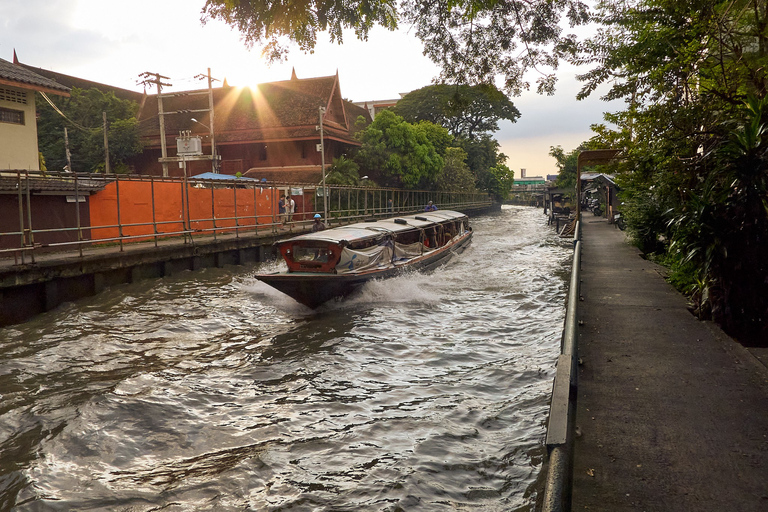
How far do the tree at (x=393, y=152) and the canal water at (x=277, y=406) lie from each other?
94.9ft

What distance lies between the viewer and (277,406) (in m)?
7.04

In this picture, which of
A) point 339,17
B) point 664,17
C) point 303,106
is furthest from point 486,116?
point 339,17

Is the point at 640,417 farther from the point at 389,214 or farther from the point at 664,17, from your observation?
the point at 389,214

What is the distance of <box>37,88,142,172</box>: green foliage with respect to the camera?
3603cm

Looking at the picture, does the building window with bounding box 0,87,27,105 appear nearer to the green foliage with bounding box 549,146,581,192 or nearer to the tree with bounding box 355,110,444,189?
the tree with bounding box 355,110,444,189

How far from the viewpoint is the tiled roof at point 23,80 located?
19.0m

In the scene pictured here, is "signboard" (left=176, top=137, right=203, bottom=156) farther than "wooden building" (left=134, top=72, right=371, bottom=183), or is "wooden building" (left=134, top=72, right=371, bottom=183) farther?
"wooden building" (left=134, top=72, right=371, bottom=183)

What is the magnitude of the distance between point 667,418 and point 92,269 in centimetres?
1310

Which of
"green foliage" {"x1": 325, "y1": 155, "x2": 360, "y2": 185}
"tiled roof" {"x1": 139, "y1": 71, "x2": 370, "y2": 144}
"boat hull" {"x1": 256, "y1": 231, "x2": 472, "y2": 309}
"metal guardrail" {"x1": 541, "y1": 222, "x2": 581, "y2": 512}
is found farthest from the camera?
"tiled roof" {"x1": 139, "y1": 71, "x2": 370, "y2": 144}

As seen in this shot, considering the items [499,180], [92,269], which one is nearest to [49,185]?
[92,269]

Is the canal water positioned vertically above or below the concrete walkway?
below

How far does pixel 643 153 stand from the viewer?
10.1 metres

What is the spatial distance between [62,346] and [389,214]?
28.1 m

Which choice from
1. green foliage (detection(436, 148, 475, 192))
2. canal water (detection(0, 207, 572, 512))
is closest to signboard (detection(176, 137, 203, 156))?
canal water (detection(0, 207, 572, 512))
